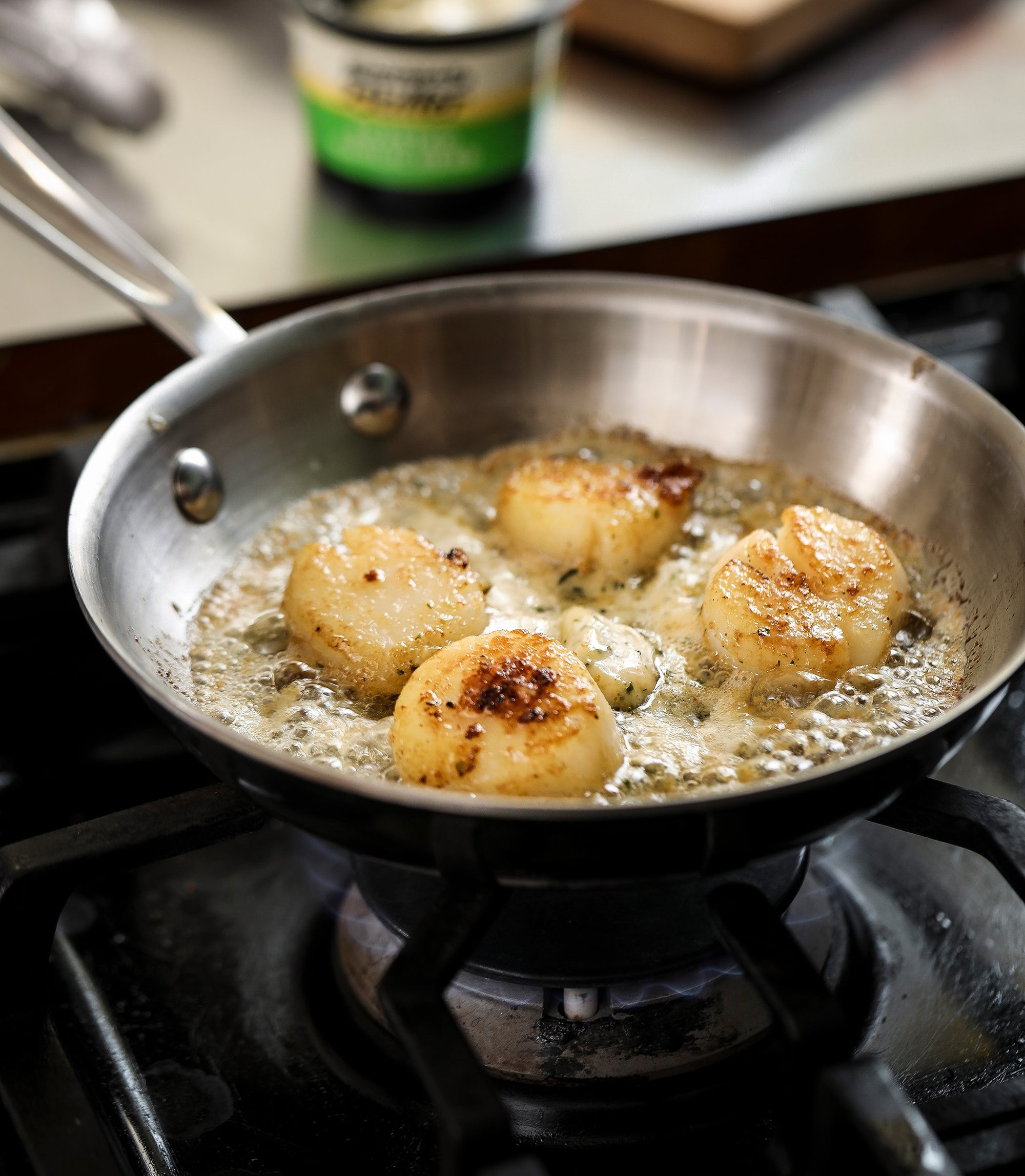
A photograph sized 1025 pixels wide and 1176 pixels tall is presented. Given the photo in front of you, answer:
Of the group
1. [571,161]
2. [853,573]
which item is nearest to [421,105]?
[571,161]

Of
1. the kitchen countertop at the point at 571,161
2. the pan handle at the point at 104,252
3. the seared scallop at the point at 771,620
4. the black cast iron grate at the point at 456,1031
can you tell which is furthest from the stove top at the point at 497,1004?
the kitchen countertop at the point at 571,161

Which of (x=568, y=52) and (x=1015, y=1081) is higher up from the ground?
(x=568, y=52)

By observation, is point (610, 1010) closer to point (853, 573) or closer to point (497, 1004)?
point (497, 1004)

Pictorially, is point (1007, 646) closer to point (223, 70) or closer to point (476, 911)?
point (476, 911)

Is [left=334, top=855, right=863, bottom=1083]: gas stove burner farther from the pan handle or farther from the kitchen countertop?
the kitchen countertop

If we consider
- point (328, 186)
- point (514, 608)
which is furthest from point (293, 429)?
point (328, 186)

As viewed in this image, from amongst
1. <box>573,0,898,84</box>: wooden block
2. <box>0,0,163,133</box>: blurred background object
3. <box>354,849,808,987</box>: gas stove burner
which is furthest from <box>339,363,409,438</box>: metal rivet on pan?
<box>573,0,898,84</box>: wooden block
